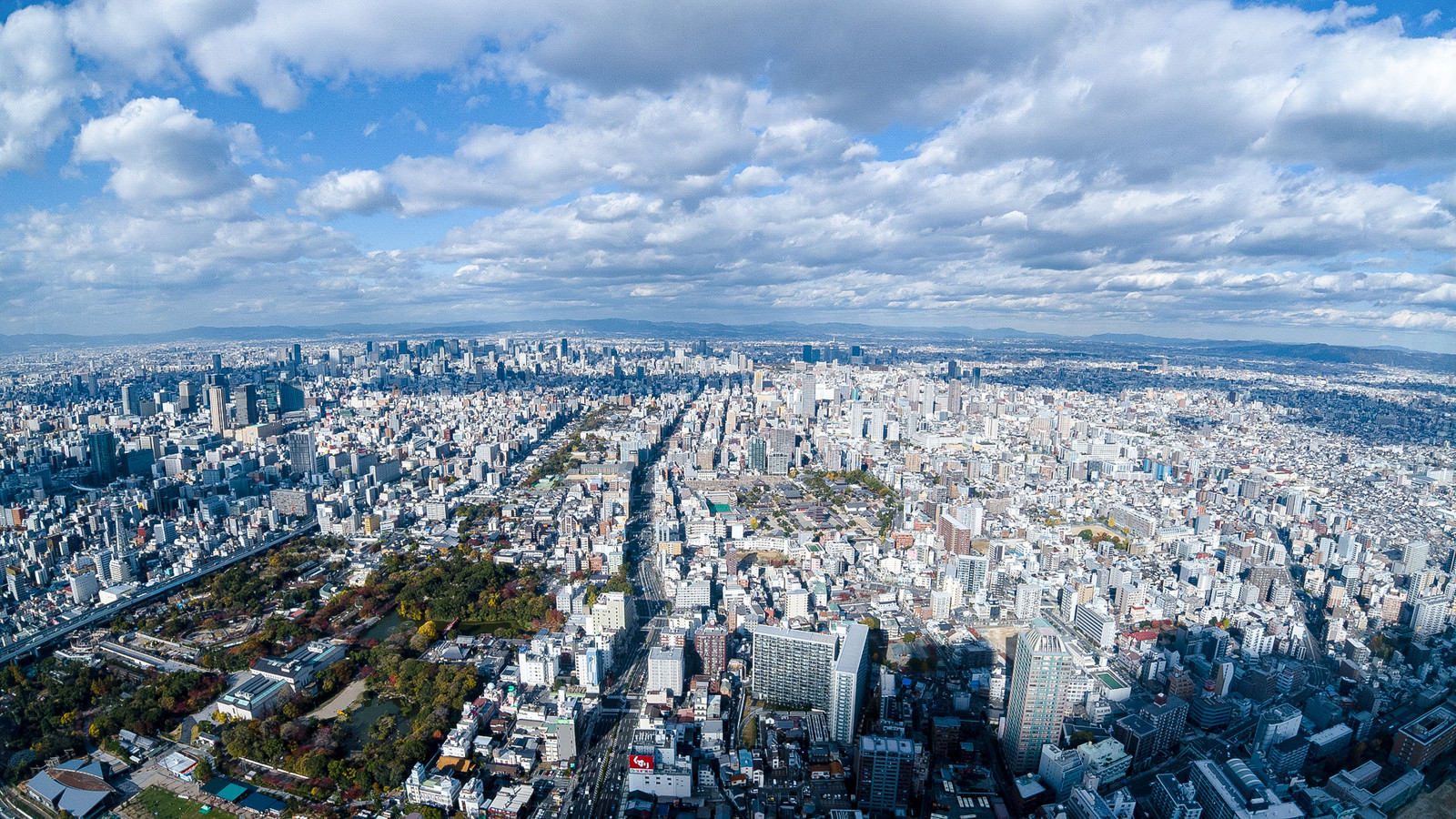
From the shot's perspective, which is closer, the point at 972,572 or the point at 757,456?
the point at 972,572

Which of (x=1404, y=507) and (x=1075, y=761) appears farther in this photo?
(x=1404, y=507)

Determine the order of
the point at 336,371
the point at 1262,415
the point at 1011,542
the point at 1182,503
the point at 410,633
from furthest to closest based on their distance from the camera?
1. the point at 336,371
2. the point at 1262,415
3. the point at 1182,503
4. the point at 1011,542
5. the point at 410,633

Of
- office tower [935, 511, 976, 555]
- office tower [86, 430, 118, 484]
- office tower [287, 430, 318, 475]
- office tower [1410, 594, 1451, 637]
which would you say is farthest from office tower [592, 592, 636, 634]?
office tower [86, 430, 118, 484]

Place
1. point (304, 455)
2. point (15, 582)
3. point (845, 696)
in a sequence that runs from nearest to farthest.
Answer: point (845, 696) < point (15, 582) < point (304, 455)

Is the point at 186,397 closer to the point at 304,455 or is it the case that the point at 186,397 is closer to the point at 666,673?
the point at 304,455

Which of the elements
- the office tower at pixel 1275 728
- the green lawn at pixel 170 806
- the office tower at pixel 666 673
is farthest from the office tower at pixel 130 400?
the office tower at pixel 1275 728

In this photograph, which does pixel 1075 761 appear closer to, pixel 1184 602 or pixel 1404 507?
pixel 1184 602

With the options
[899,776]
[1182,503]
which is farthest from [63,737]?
[1182,503]

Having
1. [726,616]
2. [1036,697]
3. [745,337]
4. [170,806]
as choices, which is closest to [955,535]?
[726,616]
